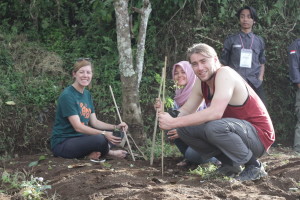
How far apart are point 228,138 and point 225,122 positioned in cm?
14

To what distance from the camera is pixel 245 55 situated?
6324mm

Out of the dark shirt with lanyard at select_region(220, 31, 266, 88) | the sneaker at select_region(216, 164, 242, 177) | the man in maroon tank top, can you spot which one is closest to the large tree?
the man in maroon tank top

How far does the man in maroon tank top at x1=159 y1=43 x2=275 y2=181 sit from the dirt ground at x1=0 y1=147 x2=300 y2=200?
22 cm

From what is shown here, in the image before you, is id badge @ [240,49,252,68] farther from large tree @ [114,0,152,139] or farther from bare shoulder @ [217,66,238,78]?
bare shoulder @ [217,66,238,78]

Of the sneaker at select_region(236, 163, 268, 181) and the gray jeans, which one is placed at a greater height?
the gray jeans

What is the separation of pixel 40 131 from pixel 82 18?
3.02m

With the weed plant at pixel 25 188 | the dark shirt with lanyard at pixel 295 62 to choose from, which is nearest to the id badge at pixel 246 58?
the dark shirt with lanyard at pixel 295 62

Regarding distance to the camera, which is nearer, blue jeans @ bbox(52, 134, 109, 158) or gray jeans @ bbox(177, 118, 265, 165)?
gray jeans @ bbox(177, 118, 265, 165)

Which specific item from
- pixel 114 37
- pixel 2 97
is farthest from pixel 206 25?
pixel 2 97

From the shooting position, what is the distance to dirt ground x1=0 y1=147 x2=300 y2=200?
3.35 metres

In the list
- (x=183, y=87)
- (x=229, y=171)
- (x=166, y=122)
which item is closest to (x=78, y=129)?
(x=183, y=87)

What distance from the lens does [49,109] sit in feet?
20.7

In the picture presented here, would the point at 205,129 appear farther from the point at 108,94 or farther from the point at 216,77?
the point at 108,94

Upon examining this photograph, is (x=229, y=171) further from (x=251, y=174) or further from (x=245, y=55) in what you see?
(x=245, y=55)
